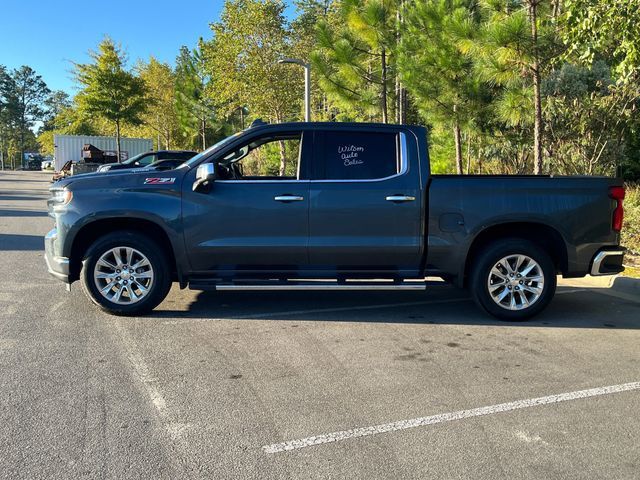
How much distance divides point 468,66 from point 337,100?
14.6 feet

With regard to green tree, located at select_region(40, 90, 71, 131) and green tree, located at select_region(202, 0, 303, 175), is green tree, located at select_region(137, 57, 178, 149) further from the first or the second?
green tree, located at select_region(40, 90, 71, 131)

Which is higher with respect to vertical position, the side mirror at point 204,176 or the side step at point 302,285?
the side mirror at point 204,176

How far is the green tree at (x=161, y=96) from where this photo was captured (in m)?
40.5

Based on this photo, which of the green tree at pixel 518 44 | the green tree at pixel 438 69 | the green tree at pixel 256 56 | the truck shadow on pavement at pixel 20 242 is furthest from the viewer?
the green tree at pixel 256 56

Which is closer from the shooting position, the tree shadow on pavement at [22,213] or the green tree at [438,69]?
the green tree at [438,69]

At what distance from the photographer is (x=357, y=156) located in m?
5.85

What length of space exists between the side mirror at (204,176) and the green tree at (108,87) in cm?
2899

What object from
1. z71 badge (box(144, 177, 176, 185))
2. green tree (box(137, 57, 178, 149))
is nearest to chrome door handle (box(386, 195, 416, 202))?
z71 badge (box(144, 177, 176, 185))

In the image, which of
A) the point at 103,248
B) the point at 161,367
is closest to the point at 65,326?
the point at 103,248

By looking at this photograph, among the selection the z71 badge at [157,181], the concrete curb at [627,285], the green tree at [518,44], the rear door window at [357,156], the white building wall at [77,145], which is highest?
the white building wall at [77,145]

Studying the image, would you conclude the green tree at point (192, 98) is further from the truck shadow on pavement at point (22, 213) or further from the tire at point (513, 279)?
the tire at point (513, 279)

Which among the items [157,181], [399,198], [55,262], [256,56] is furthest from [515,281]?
[256,56]

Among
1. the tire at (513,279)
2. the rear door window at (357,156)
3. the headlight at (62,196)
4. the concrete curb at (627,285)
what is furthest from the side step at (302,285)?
the concrete curb at (627,285)

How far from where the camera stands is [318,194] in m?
5.69
